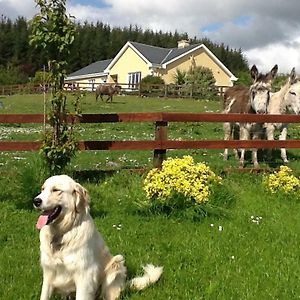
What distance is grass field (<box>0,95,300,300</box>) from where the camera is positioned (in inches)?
195

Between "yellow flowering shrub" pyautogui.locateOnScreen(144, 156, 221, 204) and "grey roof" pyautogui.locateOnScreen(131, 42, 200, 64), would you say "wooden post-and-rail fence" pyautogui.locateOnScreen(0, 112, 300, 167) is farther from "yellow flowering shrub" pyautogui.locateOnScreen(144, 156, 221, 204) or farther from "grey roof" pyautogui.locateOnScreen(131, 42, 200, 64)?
"grey roof" pyautogui.locateOnScreen(131, 42, 200, 64)

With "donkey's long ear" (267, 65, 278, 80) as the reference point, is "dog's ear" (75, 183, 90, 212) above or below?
below

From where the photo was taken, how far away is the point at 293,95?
562 inches

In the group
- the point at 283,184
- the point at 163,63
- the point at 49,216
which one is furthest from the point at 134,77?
the point at 49,216

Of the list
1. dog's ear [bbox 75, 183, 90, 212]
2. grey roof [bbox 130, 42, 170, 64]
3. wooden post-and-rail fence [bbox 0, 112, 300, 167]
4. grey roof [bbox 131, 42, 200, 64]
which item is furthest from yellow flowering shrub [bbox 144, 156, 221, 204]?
grey roof [bbox 130, 42, 170, 64]

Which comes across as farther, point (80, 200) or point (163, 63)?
point (163, 63)

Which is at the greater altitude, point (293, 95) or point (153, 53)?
point (153, 53)

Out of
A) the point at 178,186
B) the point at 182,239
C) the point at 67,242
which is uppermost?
the point at 67,242

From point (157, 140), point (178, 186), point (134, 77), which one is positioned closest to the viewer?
point (178, 186)

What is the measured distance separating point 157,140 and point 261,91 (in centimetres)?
385

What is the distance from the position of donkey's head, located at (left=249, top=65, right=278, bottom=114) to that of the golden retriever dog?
8.24 m

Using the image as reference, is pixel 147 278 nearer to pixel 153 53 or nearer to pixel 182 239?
pixel 182 239

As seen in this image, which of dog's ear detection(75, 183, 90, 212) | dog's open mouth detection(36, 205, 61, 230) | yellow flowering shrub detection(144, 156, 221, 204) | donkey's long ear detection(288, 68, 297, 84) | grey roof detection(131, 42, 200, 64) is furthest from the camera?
grey roof detection(131, 42, 200, 64)

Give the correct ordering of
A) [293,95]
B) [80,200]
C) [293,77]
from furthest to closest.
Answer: [293,77]
[293,95]
[80,200]
